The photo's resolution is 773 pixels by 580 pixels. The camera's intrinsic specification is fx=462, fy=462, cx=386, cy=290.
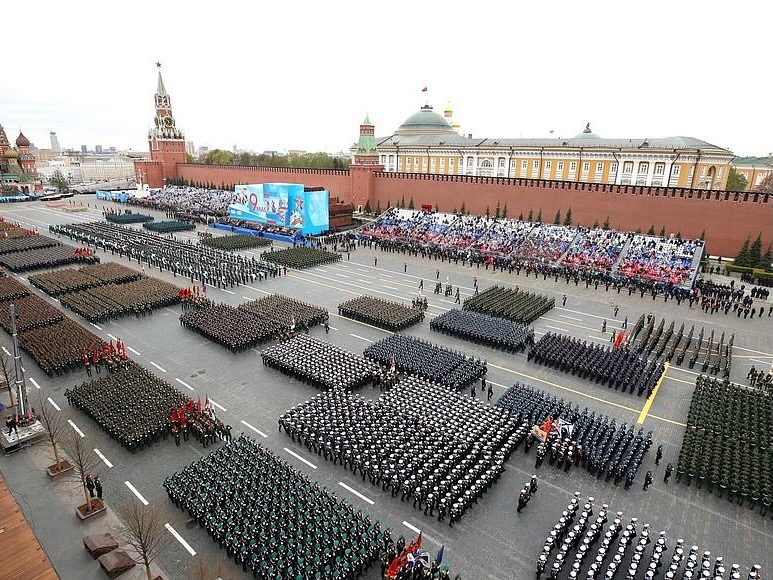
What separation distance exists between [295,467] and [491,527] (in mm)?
5398

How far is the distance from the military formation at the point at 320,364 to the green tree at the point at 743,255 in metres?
28.9

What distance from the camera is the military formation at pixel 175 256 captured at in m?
30.3

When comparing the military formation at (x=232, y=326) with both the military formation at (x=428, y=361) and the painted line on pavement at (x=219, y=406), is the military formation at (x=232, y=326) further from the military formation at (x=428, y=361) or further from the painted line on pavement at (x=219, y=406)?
the military formation at (x=428, y=361)

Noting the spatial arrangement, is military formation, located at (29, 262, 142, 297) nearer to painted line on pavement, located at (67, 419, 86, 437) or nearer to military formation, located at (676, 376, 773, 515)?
painted line on pavement, located at (67, 419, 86, 437)

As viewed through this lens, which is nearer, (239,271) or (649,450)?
(649,450)

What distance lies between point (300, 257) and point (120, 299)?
13.5 m

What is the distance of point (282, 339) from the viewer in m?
20.9

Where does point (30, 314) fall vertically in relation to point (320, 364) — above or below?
above

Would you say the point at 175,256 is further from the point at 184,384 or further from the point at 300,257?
the point at 184,384

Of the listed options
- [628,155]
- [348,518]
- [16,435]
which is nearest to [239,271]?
[16,435]

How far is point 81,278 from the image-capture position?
93.7ft

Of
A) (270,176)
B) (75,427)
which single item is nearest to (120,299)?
(75,427)

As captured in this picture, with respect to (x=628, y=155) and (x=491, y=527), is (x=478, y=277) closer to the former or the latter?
(x=491, y=527)

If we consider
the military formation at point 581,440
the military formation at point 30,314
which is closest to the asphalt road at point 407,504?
the military formation at point 581,440
